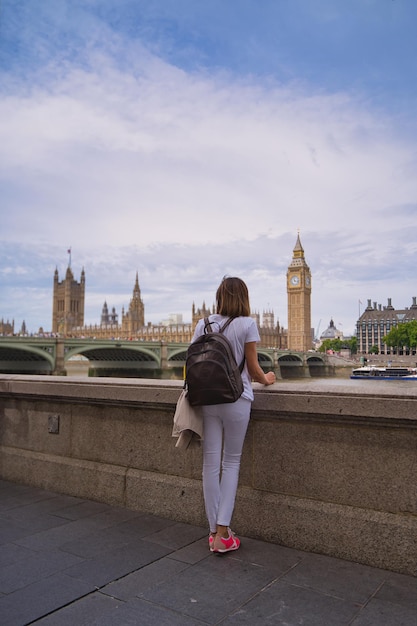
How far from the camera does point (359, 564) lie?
3357 millimetres

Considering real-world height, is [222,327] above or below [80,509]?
above

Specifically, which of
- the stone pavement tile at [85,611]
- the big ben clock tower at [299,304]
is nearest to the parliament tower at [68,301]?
the big ben clock tower at [299,304]

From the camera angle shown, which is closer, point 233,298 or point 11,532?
point 233,298

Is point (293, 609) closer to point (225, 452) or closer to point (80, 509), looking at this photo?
point (225, 452)

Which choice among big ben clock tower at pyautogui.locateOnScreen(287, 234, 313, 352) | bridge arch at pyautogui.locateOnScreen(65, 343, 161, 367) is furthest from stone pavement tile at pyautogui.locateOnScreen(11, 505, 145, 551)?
big ben clock tower at pyautogui.locateOnScreen(287, 234, 313, 352)

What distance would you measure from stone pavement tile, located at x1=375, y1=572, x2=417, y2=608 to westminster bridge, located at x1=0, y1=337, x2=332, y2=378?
39054mm

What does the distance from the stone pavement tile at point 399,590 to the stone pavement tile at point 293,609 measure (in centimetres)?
24

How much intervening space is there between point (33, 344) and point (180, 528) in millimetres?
42266

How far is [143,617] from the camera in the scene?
8.73 feet

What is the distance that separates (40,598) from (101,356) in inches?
2332

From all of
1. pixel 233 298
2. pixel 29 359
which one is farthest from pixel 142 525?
pixel 29 359

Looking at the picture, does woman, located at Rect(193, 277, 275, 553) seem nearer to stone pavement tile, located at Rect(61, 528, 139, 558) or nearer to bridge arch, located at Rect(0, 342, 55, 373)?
stone pavement tile, located at Rect(61, 528, 139, 558)

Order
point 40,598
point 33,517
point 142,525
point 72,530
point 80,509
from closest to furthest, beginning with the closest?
1. point 40,598
2. point 72,530
3. point 142,525
4. point 33,517
5. point 80,509

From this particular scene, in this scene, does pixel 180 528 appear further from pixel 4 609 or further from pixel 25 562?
pixel 4 609
